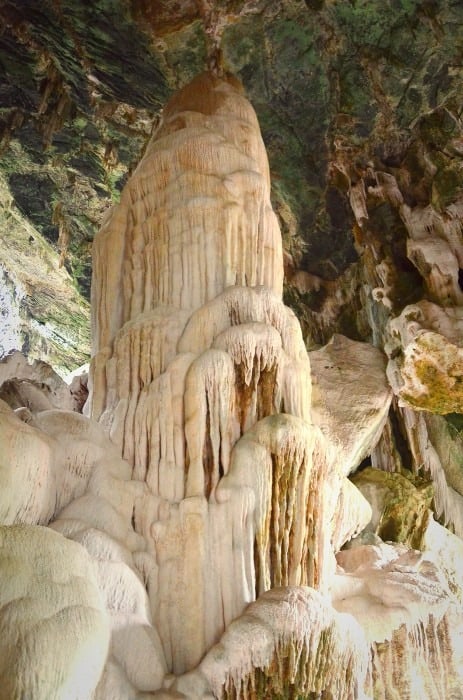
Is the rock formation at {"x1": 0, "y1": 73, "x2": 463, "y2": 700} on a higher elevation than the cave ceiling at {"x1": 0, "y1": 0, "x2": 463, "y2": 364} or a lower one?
lower

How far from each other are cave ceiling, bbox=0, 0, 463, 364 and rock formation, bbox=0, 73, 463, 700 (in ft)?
3.03

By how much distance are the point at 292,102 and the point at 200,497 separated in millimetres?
5603

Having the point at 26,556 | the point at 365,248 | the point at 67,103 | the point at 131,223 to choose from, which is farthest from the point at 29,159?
the point at 26,556

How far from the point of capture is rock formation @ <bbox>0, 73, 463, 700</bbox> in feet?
12.5

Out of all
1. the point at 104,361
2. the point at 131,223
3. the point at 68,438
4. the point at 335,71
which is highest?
the point at 335,71

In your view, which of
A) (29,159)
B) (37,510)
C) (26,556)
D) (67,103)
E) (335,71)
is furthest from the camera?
(29,159)

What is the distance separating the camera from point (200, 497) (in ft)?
16.0

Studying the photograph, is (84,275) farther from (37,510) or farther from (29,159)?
(37,510)

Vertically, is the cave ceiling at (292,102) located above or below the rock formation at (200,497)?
above

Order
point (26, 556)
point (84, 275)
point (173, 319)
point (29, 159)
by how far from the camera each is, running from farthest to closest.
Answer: point (84, 275), point (29, 159), point (173, 319), point (26, 556)

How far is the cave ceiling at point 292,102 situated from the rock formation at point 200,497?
0.92 metres

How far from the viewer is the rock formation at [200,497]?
12.5 ft

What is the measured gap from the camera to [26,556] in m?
3.55

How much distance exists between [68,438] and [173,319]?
132 cm
